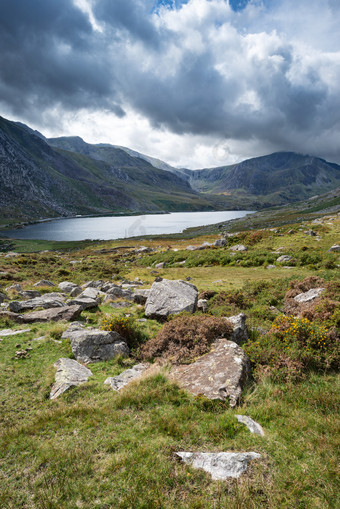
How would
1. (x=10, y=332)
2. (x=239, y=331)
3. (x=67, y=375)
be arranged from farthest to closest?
(x=10, y=332), (x=239, y=331), (x=67, y=375)

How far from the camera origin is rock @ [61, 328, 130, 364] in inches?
413

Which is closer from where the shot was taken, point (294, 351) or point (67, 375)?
point (67, 375)

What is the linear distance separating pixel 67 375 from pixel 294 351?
8265mm

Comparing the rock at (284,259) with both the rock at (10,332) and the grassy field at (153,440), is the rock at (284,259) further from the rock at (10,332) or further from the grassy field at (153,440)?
the rock at (10,332)

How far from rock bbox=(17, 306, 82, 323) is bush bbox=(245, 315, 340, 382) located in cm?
1059

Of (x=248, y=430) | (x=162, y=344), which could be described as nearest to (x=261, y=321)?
(x=162, y=344)

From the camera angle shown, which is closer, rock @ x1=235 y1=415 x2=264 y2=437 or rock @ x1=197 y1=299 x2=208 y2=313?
rock @ x1=235 y1=415 x2=264 y2=437

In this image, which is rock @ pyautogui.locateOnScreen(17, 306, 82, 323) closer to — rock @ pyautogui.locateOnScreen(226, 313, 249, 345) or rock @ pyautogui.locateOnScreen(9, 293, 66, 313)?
rock @ pyautogui.locateOnScreen(9, 293, 66, 313)

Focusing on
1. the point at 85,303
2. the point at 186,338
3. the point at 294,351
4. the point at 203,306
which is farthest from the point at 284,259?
the point at 85,303

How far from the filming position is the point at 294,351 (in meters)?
8.75

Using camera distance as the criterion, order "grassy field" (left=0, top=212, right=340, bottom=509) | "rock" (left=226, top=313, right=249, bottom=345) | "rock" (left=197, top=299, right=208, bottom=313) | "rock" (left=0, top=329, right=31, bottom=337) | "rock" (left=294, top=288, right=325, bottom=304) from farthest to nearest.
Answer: "rock" (left=197, top=299, right=208, bottom=313) → "rock" (left=294, top=288, right=325, bottom=304) → "rock" (left=0, top=329, right=31, bottom=337) → "rock" (left=226, top=313, right=249, bottom=345) → "grassy field" (left=0, top=212, right=340, bottom=509)

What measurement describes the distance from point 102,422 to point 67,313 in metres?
9.66

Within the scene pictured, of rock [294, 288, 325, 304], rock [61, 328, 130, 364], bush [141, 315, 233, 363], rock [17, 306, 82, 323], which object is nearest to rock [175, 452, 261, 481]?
bush [141, 315, 233, 363]

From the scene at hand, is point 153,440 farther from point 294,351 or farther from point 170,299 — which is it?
point 170,299
